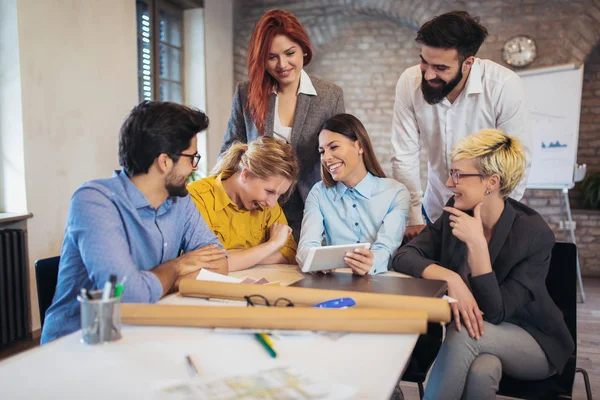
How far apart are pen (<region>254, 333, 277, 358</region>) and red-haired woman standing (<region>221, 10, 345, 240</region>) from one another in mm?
1271

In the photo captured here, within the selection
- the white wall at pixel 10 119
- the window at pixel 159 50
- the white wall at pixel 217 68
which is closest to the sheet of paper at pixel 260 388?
the white wall at pixel 10 119

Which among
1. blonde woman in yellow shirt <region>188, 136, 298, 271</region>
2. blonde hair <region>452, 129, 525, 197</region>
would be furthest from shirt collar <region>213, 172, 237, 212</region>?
blonde hair <region>452, 129, 525, 197</region>

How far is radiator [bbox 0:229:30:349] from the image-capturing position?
10.2ft

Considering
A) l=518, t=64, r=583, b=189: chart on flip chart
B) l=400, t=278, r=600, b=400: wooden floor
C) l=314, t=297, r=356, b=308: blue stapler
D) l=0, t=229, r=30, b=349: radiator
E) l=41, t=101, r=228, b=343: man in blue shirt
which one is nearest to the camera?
l=314, t=297, r=356, b=308: blue stapler

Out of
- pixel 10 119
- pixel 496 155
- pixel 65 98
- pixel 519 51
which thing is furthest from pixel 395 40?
pixel 496 155

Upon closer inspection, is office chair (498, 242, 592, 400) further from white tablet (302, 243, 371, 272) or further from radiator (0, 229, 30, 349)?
radiator (0, 229, 30, 349)

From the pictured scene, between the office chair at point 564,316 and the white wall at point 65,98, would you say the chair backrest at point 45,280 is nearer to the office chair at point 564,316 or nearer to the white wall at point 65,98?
the office chair at point 564,316

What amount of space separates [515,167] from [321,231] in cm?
74

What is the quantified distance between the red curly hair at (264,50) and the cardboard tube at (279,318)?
1308mm

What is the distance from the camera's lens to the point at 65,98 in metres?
3.50

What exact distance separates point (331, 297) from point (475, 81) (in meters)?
1.27

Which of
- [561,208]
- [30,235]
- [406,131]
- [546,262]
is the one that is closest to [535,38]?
[561,208]

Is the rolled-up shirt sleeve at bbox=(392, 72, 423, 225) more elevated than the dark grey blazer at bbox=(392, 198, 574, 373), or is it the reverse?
the rolled-up shirt sleeve at bbox=(392, 72, 423, 225)

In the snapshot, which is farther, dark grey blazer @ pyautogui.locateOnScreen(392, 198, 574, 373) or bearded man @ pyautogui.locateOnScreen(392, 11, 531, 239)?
bearded man @ pyautogui.locateOnScreen(392, 11, 531, 239)
